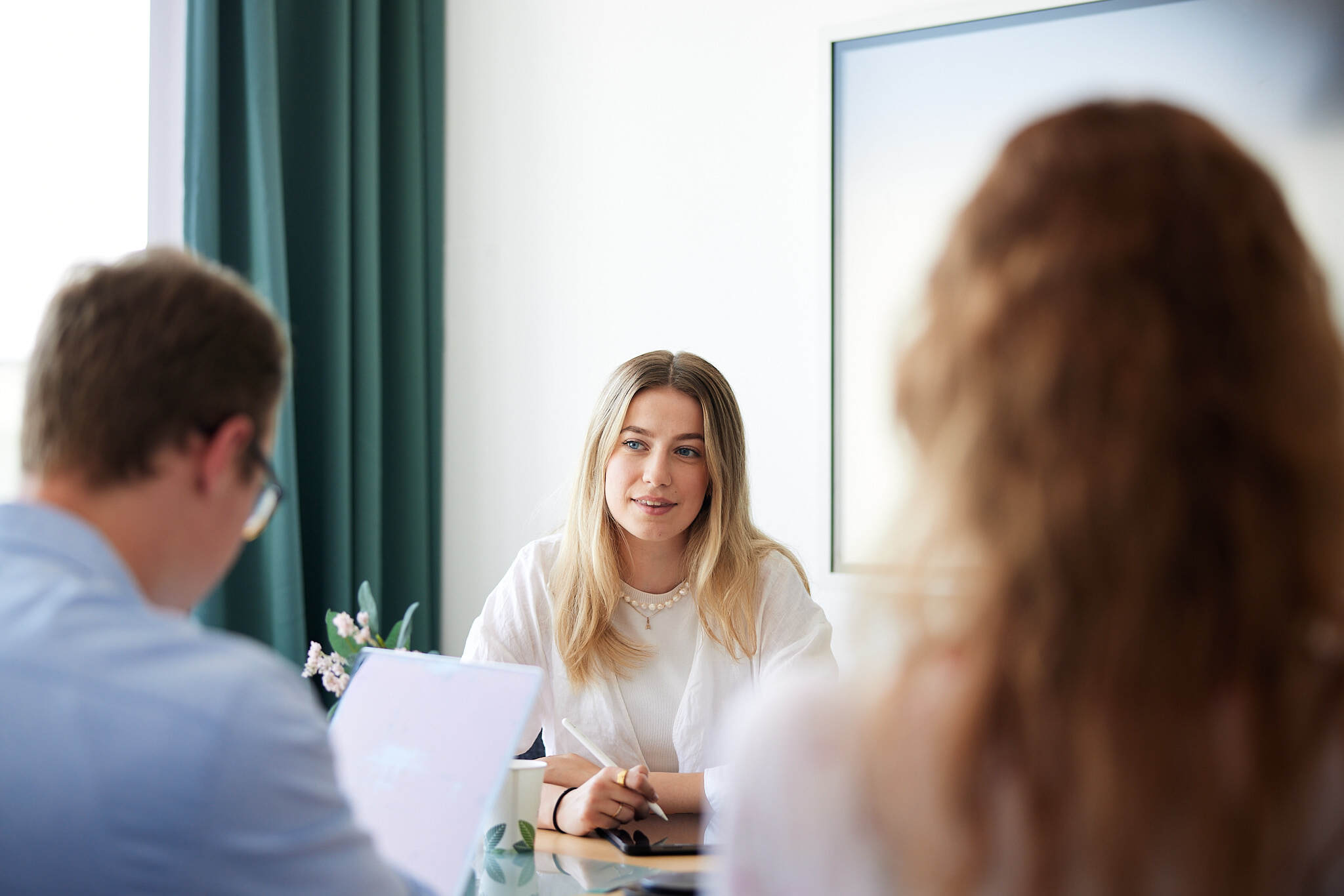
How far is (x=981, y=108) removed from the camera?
246 centimetres

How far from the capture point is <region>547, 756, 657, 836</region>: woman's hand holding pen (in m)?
1.51

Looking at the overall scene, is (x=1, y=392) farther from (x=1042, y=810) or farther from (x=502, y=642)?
(x=1042, y=810)

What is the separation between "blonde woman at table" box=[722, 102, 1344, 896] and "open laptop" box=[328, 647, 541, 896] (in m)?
0.46

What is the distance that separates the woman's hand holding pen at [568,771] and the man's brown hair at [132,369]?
2.94 ft

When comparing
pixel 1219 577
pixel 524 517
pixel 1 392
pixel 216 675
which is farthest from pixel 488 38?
pixel 1219 577

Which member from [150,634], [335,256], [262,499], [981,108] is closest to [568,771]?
[262,499]

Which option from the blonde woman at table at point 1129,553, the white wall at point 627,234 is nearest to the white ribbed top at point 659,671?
the white wall at point 627,234

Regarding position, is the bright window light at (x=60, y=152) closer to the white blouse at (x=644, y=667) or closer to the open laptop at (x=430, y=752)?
the white blouse at (x=644, y=667)

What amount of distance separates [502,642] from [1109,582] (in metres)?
1.53

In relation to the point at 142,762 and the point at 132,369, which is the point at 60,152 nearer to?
the point at 132,369

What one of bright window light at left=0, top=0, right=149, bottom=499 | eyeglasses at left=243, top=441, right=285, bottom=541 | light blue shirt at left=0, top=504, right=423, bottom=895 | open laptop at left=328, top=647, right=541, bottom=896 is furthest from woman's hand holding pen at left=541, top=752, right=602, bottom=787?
bright window light at left=0, top=0, right=149, bottom=499

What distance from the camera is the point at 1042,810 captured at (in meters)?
0.63

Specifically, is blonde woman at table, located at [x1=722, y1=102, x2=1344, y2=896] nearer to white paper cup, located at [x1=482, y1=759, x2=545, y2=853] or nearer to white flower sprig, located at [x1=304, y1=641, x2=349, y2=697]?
white paper cup, located at [x1=482, y1=759, x2=545, y2=853]

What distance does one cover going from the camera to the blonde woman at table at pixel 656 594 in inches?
79.4
